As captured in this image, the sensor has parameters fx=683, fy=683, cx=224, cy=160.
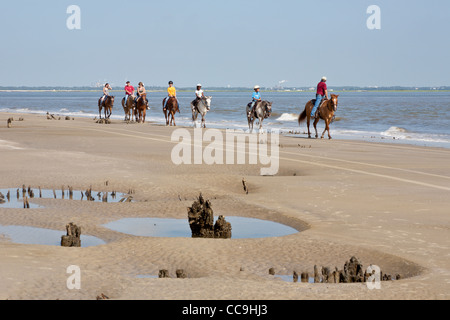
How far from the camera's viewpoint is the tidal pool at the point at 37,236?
339 inches

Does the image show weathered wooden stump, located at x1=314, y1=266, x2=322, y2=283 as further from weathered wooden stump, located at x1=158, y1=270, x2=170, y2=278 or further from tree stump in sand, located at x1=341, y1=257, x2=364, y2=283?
weathered wooden stump, located at x1=158, y1=270, x2=170, y2=278

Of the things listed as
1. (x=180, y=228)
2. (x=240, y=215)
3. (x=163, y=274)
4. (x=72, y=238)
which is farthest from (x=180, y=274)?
(x=240, y=215)

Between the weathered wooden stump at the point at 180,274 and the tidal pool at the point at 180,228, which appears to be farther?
the tidal pool at the point at 180,228

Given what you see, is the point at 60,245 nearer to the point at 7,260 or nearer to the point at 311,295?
the point at 7,260

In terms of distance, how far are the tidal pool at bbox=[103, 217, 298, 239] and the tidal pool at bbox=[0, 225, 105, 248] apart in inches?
26.0

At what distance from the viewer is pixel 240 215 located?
35.0ft

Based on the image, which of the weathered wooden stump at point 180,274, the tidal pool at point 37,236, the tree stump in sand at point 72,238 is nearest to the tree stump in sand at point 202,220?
the tidal pool at point 37,236

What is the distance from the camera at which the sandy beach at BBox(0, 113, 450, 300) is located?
6410 millimetres

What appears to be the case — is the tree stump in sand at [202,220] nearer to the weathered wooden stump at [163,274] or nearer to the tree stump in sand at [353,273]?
the weathered wooden stump at [163,274]

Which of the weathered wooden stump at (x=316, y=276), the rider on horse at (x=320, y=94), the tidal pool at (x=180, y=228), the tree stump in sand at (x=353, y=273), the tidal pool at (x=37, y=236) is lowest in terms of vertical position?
the tidal pool at (x=180, y=228)

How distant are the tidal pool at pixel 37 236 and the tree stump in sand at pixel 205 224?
1.20m
